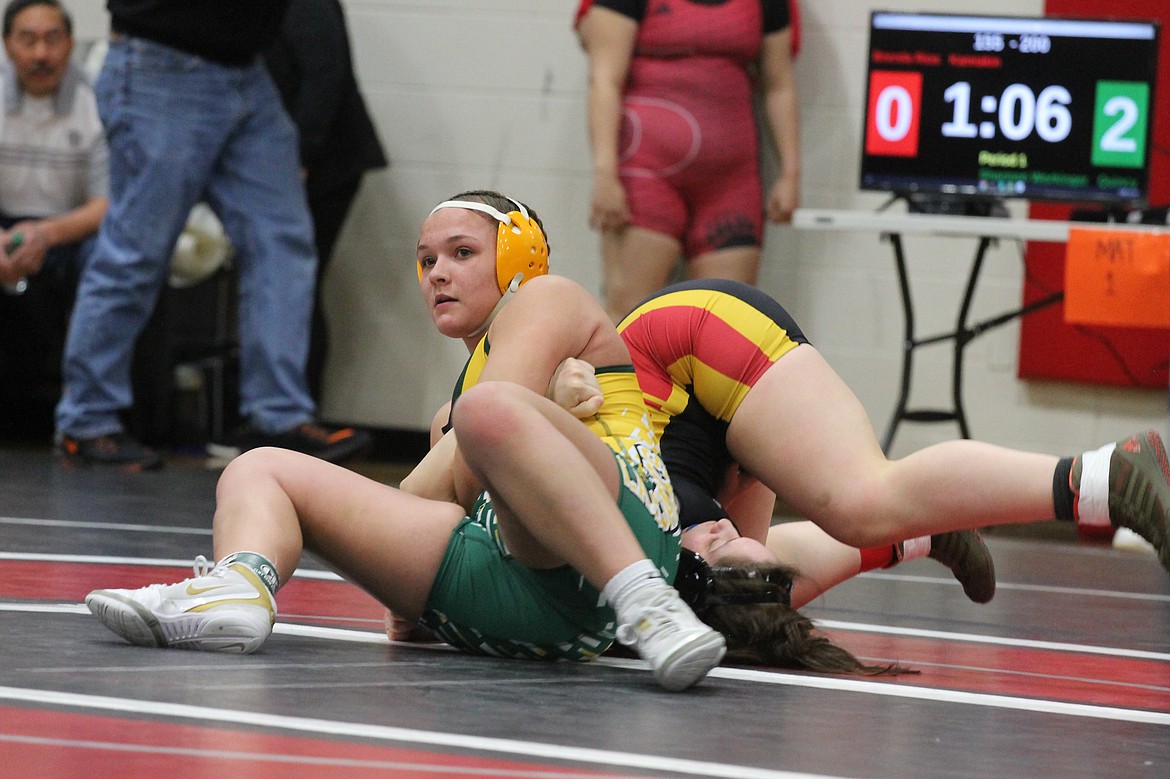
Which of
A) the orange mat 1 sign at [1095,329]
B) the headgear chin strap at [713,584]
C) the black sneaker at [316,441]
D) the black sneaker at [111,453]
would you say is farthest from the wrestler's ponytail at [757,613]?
the orange mat 1 sign at [1095,329]

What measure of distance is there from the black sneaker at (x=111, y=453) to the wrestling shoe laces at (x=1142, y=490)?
11.2 ft

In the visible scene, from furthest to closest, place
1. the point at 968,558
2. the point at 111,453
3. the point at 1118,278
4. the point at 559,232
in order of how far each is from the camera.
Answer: the point at 559,232, the point at 111,453, the point at 1118,278, the point at 968,558

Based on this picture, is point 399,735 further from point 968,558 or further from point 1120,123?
point 1120,123

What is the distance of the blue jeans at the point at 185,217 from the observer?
5.00 metres

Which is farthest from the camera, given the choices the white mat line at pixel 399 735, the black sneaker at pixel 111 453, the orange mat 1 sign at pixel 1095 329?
the orange mat 1 sign at pixel 1095 329

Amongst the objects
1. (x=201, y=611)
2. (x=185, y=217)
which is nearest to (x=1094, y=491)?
(x=201, y=611)

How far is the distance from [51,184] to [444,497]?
3.76m

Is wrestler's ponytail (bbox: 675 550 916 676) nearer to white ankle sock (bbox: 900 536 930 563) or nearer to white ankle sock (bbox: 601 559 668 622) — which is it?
white ankle sock (bbox: 601 559 668 622)

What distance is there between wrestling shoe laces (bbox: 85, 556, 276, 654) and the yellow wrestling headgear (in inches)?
22.7

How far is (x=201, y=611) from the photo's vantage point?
2219mm

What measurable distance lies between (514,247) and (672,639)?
683mm

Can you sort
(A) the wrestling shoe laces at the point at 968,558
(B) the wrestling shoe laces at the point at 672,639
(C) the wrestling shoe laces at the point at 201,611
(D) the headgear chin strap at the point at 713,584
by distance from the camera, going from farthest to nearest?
(A) the wrestling shoe laces at the point at 968,558 → (D) the headgear chin strap at the point at 713,584 → (C) the wrestling shoe laces at the point at 201,611 → (B) the wrestling shoe laces at the point at 672,639

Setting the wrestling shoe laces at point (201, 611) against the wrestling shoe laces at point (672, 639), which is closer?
the wrestling shoe laces at point (672, 639)

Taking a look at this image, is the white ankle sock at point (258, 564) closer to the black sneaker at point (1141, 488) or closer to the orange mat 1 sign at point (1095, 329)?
the black sneaker at point (1141, 488)
